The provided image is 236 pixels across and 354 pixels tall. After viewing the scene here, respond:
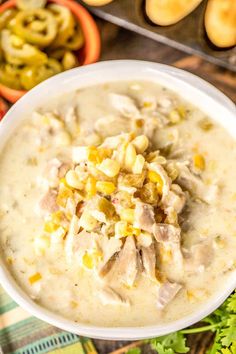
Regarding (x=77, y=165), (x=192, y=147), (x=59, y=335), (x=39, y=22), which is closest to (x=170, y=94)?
(x=192, y=147)

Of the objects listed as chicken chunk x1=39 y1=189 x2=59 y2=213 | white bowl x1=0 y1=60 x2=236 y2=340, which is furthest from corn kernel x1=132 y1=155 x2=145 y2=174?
white bowl x1=0 y1=60 x2=236 y2=340

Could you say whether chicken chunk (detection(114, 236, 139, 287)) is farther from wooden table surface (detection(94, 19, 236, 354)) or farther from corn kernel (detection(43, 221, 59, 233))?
wooden table surface (detection(94, 19, 236, 354))

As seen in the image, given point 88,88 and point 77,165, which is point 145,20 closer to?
point 88,88

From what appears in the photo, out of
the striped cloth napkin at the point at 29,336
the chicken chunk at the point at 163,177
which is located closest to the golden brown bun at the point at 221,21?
the chicken chunk at the point at 163,177

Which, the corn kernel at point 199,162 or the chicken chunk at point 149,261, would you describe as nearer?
the chicken chunk at point 149,261

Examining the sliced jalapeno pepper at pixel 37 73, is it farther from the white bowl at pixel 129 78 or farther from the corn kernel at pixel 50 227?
the corn kernel at pixel 50 227

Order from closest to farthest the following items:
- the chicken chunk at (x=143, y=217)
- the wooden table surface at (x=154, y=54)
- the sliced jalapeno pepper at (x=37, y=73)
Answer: the chicken chunk at (x=143, y=217) → the sliced jalapeno pepper at (x=37, y=73) → the wooden table surface at (x=154, y=54)

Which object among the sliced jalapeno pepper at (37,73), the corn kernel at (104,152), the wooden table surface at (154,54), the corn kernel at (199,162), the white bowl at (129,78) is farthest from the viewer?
the wooden table surface at (154,54)
